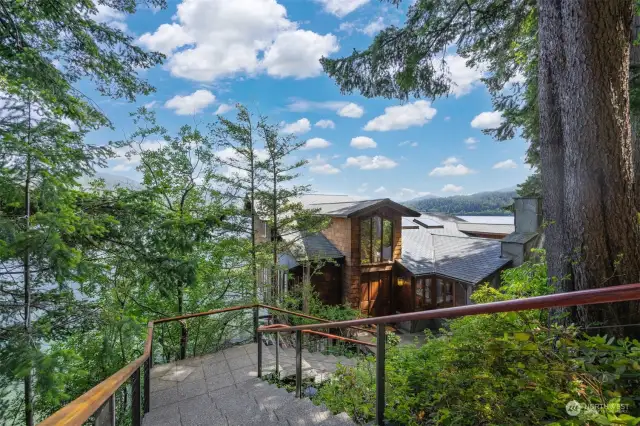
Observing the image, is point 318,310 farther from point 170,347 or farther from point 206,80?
point 206,80

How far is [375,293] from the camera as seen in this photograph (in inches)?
476

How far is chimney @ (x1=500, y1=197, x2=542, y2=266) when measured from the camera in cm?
973

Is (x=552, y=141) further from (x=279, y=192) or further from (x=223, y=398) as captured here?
(x=279, y=192)

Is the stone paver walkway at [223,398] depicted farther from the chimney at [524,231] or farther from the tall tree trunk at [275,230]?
the chimney at [524,231]

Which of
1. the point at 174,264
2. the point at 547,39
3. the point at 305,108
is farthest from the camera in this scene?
the point at 305,108

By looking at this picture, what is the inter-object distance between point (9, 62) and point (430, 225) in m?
17.8

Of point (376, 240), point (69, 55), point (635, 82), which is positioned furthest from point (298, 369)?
point (376, 240)

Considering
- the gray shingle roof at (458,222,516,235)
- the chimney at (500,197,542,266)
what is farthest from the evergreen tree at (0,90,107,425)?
the gray shingle roof at (458,222,516,235)

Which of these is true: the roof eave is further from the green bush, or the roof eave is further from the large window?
A: the green bush

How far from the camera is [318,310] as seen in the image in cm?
995

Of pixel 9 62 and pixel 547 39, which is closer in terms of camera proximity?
pixel 547 39

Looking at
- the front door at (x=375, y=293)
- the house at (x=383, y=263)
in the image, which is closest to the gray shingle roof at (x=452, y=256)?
the house at (x=383, y=263)

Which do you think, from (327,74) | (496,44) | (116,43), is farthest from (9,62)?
(496,44)

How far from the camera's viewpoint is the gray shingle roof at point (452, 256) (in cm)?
1015
